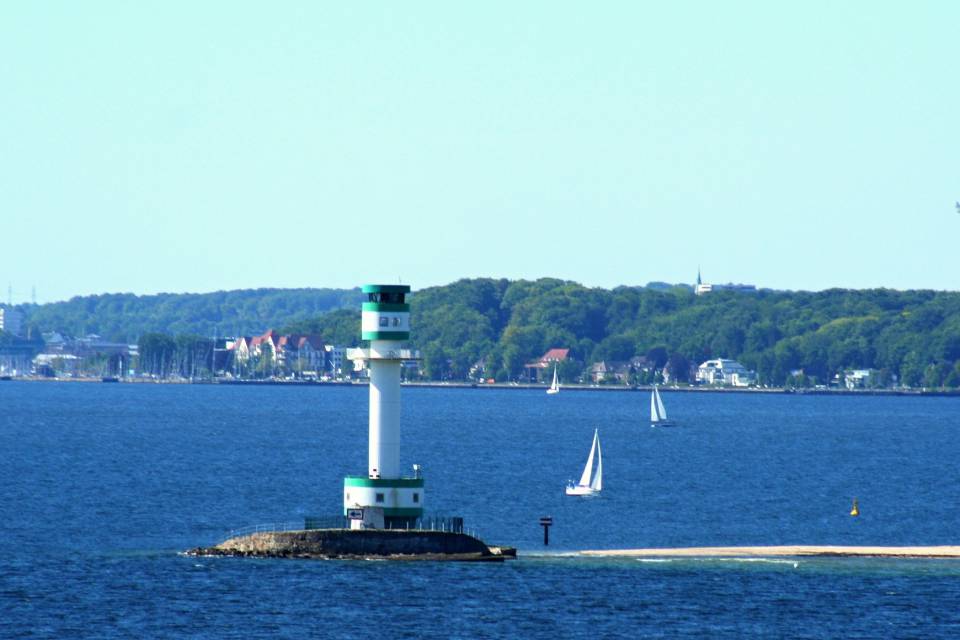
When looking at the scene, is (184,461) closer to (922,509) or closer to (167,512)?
(167,512)

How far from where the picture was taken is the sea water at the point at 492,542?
65500mm

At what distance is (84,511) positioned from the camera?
3925 inches

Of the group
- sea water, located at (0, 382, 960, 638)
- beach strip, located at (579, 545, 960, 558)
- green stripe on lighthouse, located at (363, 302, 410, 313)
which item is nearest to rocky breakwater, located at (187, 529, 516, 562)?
sea water, located at (0, 382, 960, 638)

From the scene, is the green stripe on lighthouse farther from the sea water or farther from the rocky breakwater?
the sea water

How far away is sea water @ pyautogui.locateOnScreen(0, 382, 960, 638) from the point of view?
65500 mm

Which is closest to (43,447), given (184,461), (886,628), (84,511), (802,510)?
(184,461)

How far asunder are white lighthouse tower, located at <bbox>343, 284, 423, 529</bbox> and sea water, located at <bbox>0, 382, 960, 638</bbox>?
2.33 m

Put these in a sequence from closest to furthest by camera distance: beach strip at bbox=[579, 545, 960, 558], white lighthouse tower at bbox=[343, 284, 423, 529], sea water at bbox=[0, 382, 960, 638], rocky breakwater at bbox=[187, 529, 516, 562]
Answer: sea water at bbox=[0, 382, 960, 638] < rocky breakwater at bbox=[187, 529, 516, 562] < white lighthouse tower at bbox=[343, 284, 423, 529] < beach strip at bbox=[579, 545, 960, 558]

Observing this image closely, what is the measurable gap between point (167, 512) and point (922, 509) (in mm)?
42226

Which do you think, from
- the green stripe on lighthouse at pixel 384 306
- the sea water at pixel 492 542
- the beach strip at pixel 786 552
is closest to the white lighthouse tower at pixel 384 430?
the green stripe on lighthouse at pixel 384 306

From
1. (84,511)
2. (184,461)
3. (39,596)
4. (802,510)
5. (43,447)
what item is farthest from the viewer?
(43,447)

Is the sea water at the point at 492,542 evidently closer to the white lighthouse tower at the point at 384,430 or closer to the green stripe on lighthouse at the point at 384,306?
the white lighthouse tower at the point at 384,430

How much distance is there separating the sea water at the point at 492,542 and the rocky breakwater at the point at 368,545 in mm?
825

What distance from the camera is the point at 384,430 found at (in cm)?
7644
